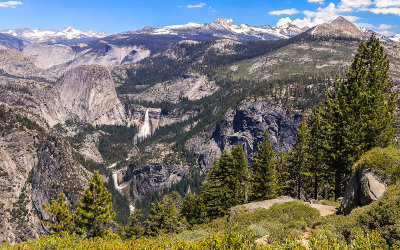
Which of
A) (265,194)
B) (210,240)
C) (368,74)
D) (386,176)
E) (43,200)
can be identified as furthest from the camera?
(43,200)

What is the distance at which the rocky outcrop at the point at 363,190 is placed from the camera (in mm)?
16547

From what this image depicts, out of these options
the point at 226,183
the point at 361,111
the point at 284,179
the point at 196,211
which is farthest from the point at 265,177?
the point at 361,111

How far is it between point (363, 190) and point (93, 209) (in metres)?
31.2

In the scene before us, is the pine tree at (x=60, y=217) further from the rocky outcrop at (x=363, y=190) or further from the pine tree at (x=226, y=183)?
the rocky outcrop at (x=363, y=190)

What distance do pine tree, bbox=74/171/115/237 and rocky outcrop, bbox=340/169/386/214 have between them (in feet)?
95.1

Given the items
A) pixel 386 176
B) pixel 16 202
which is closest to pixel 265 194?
pixel 386 176

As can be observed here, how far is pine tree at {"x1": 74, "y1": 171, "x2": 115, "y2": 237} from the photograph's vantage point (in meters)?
33.5

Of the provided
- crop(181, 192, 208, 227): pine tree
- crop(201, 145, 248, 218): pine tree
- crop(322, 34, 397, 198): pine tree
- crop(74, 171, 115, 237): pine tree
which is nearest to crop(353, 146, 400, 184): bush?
crop(322, 34, 397, 198): pine tree

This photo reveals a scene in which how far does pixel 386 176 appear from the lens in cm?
1666

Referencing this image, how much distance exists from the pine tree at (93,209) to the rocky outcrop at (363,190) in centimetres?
2899

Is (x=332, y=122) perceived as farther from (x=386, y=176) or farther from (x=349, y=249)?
(x=349, y=249)

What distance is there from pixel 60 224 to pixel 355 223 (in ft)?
108

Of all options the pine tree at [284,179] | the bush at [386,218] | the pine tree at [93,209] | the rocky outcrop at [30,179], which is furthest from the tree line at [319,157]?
the rocky outcrop at [30,179]

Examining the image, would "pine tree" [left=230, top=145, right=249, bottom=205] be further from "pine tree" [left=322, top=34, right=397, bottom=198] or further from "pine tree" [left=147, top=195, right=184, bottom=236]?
"pine tree" [left=322, top=34, right=397, bottom=198]
